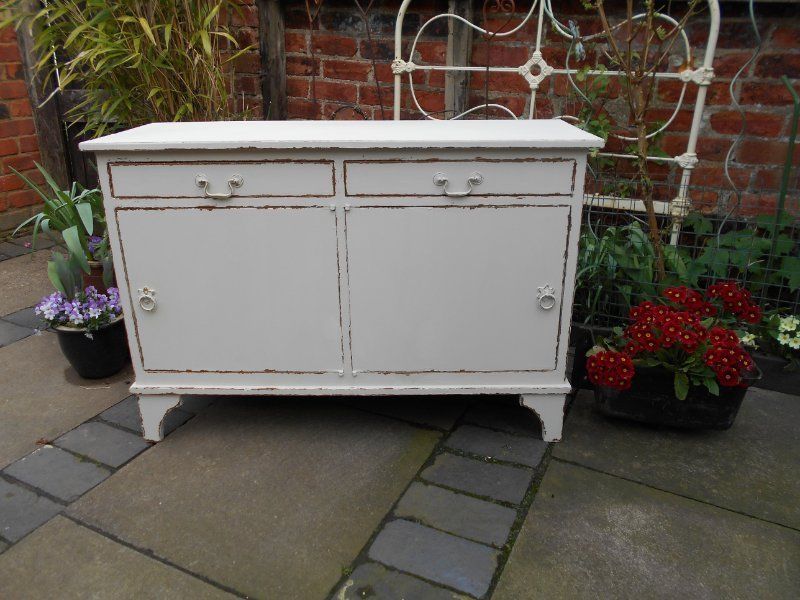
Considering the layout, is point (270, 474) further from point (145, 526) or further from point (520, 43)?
point (520, 43)

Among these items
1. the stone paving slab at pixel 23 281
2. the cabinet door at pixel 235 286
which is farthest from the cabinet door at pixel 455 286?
the stone paving slab at pixel 23 281

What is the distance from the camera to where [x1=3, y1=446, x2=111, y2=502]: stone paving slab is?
2.00m

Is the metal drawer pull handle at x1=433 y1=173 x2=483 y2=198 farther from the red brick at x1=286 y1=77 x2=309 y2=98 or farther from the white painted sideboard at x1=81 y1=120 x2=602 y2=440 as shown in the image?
the red brick at x1=286 y1=77 x2=309 y2=98

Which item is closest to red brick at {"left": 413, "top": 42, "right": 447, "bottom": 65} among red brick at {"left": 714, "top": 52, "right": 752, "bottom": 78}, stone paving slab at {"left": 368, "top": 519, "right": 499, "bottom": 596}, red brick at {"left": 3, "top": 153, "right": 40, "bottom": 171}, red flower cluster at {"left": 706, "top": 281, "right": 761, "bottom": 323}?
red brick at {"left": 714, "top": 52, "right": 752, "bottom": 78}

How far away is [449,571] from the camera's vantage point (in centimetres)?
169

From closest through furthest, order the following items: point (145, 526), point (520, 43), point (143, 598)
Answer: point (143, 598), point (145, 526), point (520, 43)

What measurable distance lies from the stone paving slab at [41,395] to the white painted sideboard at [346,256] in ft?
1.31

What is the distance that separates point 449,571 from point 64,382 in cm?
180

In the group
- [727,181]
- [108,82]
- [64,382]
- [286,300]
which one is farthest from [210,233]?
[727,181]

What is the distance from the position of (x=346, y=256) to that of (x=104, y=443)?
1.09 metres

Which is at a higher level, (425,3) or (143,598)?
(425,3)

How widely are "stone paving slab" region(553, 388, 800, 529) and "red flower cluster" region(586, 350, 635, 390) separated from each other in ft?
0.70

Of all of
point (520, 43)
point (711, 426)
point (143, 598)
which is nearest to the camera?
point (143, 598)

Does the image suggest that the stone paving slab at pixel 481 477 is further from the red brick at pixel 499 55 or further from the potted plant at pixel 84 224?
the red brick at pixel 499 55
